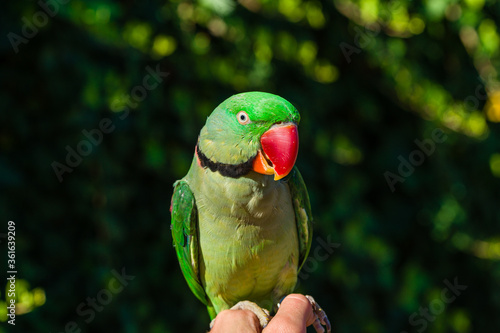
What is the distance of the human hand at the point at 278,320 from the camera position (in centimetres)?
128

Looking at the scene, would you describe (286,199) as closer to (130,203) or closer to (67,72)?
(130,203)

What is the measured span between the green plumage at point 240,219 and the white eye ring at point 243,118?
11mm

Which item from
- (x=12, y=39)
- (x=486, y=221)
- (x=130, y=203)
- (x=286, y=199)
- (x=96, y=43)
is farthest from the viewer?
(x=486, y=221)

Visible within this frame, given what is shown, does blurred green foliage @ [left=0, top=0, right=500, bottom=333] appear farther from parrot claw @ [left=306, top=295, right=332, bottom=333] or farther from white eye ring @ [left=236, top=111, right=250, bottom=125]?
white eye ring @ [left=236, top=111, right=250, bottom=125]

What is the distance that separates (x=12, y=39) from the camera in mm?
2189

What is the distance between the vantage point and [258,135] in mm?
1347

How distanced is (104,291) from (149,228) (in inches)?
14.9

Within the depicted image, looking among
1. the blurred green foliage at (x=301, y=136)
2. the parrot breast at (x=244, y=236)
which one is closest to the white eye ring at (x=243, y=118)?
the parrot breast at (x=244, y=236)

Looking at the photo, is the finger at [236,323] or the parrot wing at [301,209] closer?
the finger at [236,323]

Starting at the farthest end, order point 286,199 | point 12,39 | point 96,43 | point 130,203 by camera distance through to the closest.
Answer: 1. point 130,203
2. point 96,43
3. point 12,39
4. point 286,199

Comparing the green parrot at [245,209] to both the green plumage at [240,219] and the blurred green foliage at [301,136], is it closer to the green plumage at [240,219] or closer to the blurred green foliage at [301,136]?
the green plumage at [240,219]

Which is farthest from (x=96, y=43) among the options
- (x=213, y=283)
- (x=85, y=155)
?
(x=213, y=283)

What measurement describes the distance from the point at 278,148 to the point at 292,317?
0.46 m

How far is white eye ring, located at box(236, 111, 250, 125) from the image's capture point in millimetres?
1344
